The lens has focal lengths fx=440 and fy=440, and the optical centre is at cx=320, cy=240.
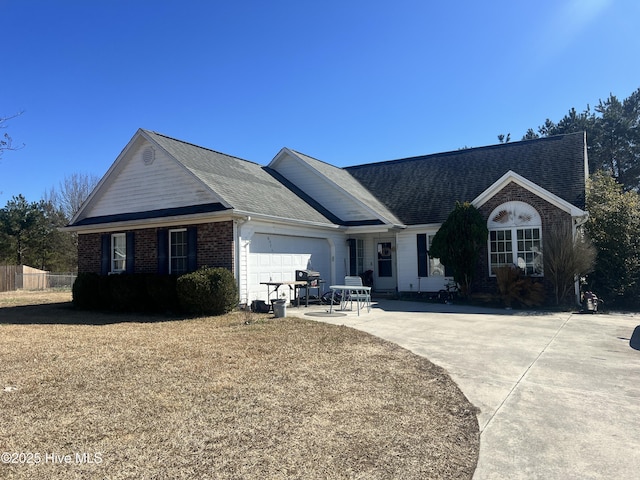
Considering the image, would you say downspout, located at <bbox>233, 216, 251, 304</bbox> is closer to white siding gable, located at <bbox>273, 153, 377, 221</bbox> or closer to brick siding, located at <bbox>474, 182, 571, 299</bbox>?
white siding gable, located at <bbox>273, 153, 377, 221</bbox>

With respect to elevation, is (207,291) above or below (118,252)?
below

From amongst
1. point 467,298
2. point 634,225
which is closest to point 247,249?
point 467,298

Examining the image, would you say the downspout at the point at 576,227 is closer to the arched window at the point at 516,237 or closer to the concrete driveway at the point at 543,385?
the arched window at the point at 516,237

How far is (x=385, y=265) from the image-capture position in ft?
63.9

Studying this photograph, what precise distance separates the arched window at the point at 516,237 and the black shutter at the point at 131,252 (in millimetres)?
12558

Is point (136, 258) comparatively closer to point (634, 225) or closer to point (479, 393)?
point (479, 393)

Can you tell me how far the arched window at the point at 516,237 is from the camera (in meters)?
15.3

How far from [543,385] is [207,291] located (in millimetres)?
8545

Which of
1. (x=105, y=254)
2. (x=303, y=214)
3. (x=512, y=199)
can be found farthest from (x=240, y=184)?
(x=512, y=199)

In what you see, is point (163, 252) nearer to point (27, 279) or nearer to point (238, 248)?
point (238, 248)

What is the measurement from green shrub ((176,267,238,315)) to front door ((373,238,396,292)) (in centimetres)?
882

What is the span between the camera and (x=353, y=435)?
13.4 ft

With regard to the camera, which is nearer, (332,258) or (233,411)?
(233,411)

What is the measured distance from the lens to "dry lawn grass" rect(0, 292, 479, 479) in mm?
3516
